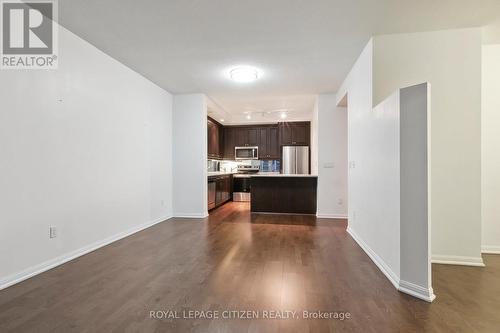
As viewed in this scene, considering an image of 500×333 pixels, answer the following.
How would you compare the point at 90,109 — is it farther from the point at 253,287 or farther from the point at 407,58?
the point at 407,58

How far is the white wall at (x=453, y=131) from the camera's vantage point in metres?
2.62

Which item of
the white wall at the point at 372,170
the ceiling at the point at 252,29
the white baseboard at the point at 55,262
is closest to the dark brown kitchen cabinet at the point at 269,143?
the ceiling at the point at 252,29

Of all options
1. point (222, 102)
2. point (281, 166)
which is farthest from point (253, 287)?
point (281, 166)

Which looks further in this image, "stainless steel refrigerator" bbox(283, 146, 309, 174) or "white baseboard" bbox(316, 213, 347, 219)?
"stainless steel refrigerator" bbox(283, 146, 309, 174)

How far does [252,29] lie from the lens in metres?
2.66

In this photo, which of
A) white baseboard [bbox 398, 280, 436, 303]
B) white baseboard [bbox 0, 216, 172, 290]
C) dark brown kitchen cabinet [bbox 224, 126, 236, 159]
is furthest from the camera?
dark brown kitchen cabinet [bbox 224, 126, 236, 159]

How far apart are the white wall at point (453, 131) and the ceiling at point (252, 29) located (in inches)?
8.6

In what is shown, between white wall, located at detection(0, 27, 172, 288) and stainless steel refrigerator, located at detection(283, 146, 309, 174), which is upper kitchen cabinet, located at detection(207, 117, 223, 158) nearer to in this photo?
stainless steel refrigerator, located at detection(283, 146, 309, 174)

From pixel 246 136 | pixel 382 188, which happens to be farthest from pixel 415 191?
pixel 246 136

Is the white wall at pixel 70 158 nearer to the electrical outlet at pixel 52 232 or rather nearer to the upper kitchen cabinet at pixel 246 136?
the electrical outlet at pixel 52 232

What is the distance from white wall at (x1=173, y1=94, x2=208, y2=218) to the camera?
5.08 meters

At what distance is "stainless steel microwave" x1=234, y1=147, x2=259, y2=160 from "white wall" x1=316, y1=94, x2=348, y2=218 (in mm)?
3059

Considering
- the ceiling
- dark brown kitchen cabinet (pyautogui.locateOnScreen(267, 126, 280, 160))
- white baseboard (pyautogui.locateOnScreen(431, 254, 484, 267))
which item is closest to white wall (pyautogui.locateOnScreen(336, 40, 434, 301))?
the ceiling

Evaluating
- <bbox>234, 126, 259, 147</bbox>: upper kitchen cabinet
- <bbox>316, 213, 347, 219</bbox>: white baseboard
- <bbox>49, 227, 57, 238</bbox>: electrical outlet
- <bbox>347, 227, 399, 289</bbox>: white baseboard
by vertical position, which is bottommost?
<bbox>316, 213, 347, 219</bbox>: white baseboard
